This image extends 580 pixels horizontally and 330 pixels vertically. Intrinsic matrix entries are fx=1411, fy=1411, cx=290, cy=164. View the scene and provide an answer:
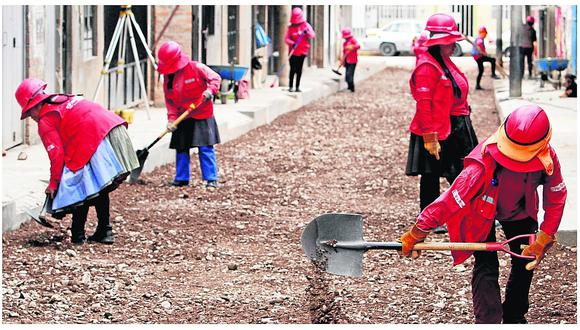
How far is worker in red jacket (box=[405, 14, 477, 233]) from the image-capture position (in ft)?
33.4

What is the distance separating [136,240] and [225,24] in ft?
48.3

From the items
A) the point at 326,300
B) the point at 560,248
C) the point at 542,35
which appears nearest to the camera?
the point at 326,300

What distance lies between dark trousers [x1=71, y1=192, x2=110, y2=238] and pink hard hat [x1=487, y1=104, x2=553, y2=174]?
419 centimetres

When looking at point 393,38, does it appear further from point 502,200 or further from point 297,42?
point 502,200

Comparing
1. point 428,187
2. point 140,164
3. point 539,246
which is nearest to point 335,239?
point 539,246

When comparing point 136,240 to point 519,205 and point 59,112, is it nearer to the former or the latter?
point 59,112

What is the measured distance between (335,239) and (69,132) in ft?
10.4

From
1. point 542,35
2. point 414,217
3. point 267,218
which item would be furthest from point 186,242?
point 542,35

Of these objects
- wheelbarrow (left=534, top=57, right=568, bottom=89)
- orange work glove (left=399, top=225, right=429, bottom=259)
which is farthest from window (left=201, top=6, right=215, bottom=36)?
orange work glove (left=399, top=225, right=429, bottom=259)

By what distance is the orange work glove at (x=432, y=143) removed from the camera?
1036 centimetres

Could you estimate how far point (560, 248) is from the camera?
32.7ft

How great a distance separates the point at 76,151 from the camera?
33.2 ft

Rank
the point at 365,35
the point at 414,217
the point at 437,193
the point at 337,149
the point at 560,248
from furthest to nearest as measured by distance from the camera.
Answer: the point at 365,35, the point at 337,149, the point at 414,217, the point at 437,193, the point at 560,248

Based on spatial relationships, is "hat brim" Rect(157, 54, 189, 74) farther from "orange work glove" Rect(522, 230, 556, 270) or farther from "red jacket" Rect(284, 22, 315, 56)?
"red jacket" Rect(284, 22, 315, 56)
